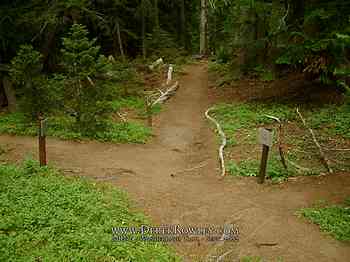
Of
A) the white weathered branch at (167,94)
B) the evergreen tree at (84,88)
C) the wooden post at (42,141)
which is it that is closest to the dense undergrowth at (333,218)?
the wooden post at (42,141)

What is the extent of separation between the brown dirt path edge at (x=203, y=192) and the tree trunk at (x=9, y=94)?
182 inches

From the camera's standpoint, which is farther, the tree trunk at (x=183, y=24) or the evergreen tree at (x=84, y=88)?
the tree trunk at (x=183, y=24)

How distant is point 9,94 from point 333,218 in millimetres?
14352

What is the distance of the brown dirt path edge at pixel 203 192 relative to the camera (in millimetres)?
6609

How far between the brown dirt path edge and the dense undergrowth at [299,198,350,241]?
0.18 meters

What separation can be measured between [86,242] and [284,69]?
618 inches

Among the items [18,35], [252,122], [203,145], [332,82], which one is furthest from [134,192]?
[18,35]

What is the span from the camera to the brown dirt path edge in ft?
21.7

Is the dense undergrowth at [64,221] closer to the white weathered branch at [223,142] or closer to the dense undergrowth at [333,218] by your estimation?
the dense undergrowth at [333,218]

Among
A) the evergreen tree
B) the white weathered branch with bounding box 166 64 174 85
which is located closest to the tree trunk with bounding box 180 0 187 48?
the white weathered branch with bounding box 166 64 174 85

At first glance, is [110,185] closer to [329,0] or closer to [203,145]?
[203,145]

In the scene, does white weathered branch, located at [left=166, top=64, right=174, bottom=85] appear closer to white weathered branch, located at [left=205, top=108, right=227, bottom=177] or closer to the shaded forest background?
the shaded forest background

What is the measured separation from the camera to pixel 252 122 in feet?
45.8

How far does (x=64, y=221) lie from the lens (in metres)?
6.78
